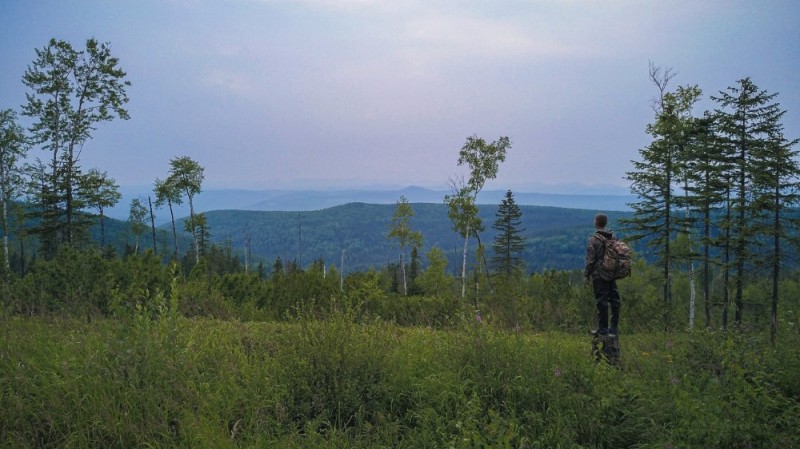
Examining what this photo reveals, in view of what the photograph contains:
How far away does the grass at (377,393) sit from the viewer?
4.10 m

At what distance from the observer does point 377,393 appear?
16.3 feet

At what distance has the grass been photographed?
4102 mm

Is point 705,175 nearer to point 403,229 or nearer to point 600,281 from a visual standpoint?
point 600,281

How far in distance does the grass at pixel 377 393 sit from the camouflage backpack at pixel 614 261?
1299mm

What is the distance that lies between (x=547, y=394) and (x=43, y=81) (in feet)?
103

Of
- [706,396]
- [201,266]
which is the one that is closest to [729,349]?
[706,396]

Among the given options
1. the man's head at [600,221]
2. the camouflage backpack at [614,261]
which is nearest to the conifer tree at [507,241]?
the man's head at [600,221]

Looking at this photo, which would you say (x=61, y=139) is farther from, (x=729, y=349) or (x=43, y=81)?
(x=729, y=349)

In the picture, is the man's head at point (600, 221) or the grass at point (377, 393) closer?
the grass at point (377, 393)

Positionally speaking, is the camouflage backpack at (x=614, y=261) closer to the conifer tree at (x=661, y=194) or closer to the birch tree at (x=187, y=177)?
the conifer tree at (x=661, y=194)

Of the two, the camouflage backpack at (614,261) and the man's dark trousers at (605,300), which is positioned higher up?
the camouflage backpack at (614,261)

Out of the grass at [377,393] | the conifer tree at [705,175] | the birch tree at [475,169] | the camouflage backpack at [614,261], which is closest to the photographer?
the grass at [377,393]

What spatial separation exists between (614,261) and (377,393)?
414cm

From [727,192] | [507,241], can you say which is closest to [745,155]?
[727,192]
